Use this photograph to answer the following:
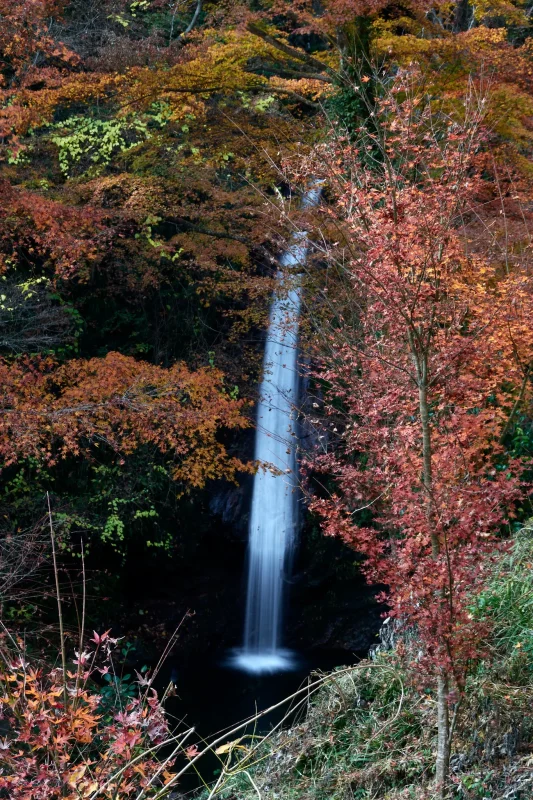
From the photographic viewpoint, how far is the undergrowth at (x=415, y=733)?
4668 millimetres

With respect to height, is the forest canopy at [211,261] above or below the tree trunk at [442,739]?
above

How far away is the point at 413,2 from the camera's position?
9.24 meters

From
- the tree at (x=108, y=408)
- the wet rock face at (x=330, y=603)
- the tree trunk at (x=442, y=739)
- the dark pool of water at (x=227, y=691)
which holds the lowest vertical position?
the dark pool of water at (x=227, y=691)

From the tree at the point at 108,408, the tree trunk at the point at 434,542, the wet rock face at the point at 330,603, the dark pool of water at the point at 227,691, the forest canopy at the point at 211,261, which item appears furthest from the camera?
the wet rock face at the point at 330,603

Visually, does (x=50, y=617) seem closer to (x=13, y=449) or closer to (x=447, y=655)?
(x=13, y=449)

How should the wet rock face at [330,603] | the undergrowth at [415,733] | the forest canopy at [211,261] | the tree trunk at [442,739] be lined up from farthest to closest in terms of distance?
the wet rock face at [330,603]
the forest canopy at [211,261]
the undergrowth at [415,733]
the tree trunk at [442,739]

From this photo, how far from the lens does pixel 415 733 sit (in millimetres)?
5398

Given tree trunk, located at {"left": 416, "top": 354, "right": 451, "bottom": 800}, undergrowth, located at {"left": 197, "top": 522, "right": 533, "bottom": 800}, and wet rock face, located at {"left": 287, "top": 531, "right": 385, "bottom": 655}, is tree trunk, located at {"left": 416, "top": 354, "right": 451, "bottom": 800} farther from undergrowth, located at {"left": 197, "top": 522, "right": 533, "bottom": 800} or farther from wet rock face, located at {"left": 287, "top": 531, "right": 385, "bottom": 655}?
wet rock face, located at {"left": 287, "top": 531, "right": 385, "bottom": 655}

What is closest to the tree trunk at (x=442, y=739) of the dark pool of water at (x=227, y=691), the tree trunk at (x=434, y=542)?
the tree trunk at (x=434, y=542)

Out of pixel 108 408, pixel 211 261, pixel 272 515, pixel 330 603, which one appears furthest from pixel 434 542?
pixel 330 603

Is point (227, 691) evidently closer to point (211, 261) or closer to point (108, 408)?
point (108, 408)

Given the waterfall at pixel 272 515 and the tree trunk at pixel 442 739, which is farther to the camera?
the waterfall at pixel 272 515

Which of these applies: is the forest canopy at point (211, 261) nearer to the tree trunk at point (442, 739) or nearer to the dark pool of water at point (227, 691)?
the tree trunk at point (442, 739)

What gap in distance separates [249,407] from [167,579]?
3.07 metres
